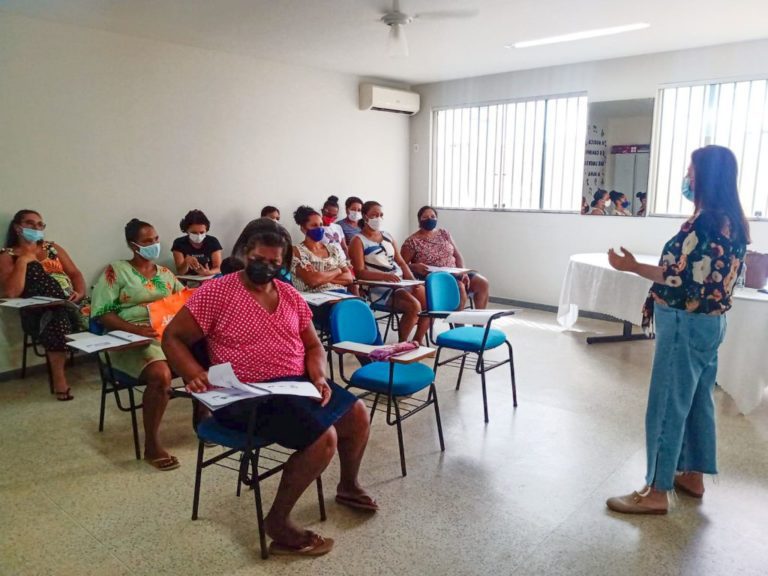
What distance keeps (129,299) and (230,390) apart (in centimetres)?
147

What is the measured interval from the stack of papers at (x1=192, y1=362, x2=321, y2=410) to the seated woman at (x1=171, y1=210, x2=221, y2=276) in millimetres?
2877

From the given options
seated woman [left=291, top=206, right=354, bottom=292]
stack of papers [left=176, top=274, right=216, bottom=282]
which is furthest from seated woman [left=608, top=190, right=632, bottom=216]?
stack of papers [left=176, top=274, right=216, bottom=282]

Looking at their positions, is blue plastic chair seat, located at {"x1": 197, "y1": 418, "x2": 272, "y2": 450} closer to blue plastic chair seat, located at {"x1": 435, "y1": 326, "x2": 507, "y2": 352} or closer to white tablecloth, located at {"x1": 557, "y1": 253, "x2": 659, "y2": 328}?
blue plastic chair seat, located at {"x1": 435, "y1": 326, "x2": 507, "y2": 352}

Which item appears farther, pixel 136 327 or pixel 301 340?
pixel 136 327

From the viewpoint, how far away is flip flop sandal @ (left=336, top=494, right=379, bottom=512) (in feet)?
8.19

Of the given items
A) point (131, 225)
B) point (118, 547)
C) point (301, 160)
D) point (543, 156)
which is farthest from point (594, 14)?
point (118, 547)

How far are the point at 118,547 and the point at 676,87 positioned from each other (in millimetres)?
5855

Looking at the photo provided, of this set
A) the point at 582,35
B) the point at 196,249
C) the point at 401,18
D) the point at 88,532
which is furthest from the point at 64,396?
the point at 582,35

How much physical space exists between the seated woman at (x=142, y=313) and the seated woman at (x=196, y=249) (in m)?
1.43

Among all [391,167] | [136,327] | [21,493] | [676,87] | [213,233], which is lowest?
[21,493]

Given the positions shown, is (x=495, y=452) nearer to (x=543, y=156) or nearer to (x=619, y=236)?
(x=619, y=236)

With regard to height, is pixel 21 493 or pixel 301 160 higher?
pixel 301 160

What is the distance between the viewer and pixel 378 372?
2.90 meters

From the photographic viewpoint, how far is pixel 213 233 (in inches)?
218
